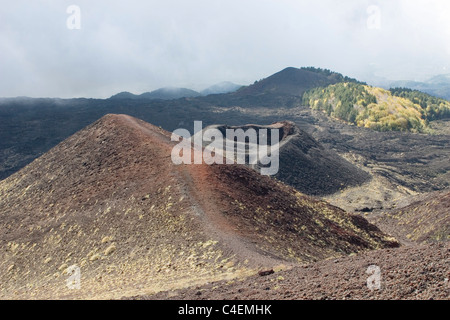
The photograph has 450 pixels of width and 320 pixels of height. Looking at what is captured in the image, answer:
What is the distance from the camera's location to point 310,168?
49969mm

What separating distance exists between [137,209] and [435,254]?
43.7ft

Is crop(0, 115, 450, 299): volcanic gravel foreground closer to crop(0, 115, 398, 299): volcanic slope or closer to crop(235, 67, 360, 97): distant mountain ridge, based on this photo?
crop(0, 115, 398, 299): volcanic slope

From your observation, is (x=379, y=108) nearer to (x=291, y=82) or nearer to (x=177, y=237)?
(x=291, y=82)

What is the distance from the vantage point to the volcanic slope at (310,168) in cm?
4700

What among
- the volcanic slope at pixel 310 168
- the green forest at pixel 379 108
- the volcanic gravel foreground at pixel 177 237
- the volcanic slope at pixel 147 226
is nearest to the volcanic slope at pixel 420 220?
the volcanic gravel foreground at pixel 177 237

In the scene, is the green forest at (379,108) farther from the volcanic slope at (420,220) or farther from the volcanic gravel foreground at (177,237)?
the volcanic gravel foreground at (177,237)

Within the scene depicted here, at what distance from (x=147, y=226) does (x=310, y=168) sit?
34.0 m

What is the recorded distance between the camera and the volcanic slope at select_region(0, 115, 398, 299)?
51.9 ft

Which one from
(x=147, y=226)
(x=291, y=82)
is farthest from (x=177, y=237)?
(x=291, y=82)

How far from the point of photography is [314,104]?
116m

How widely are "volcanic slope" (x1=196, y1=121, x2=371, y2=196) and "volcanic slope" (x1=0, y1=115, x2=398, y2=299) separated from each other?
20351mm

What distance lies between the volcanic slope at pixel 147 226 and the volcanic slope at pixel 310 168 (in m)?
20.4
